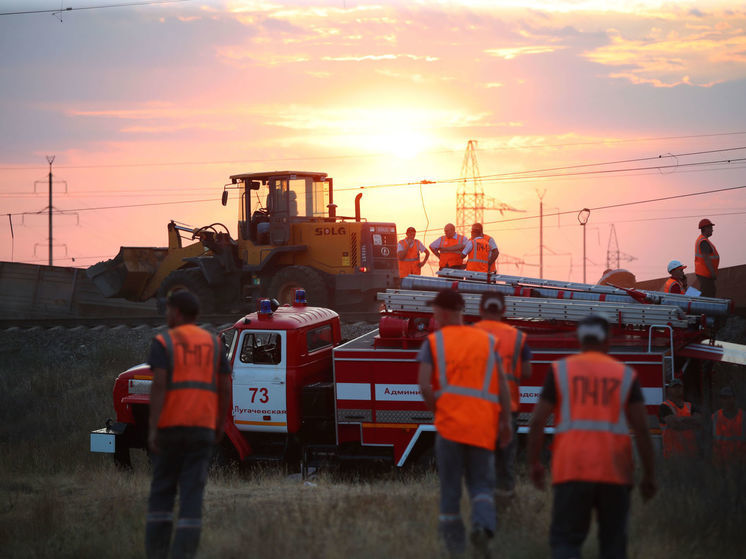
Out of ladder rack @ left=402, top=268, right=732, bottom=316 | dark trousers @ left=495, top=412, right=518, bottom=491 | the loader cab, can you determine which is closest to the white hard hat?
ladder rack @ left=402, top=268, right=732, bottom=316

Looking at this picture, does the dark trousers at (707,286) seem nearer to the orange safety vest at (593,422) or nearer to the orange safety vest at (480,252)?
the orange safety vest at (480,252)

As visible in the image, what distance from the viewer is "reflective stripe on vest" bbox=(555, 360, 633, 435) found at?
483 cm

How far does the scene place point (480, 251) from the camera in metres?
14.9

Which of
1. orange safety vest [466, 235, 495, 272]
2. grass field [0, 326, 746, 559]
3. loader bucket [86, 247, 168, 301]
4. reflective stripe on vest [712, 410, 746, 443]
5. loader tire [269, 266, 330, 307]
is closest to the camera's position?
grass field [0, 326, 746, 559]

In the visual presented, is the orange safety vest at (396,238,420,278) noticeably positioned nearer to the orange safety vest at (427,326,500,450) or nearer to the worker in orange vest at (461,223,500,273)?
the worker in orange vest at (461,223,500,273)

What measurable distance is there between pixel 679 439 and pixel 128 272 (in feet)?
57.4

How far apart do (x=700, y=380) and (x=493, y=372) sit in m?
5.02

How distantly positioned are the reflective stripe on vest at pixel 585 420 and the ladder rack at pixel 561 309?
4138 mm

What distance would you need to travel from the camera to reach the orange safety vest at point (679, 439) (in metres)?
8.55

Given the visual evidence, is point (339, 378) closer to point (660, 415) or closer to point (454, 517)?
point (660, 415)

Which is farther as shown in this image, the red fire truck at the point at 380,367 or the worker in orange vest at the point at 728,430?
the red fire truck at the point at 380,367

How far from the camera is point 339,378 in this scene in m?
9.54

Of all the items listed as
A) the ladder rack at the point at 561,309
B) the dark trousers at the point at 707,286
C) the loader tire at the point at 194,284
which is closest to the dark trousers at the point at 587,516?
the ladder rack at the point at 561,309

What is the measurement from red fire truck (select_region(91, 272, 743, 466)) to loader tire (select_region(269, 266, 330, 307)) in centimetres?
902
